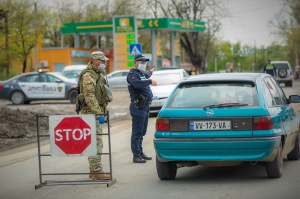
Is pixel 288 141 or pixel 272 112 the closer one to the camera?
pixel 272 112

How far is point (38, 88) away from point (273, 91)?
2326 cm

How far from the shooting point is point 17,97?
3219 centimetres

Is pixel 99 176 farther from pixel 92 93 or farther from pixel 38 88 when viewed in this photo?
pixel 38 88

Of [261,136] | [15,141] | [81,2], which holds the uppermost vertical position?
[81,2]

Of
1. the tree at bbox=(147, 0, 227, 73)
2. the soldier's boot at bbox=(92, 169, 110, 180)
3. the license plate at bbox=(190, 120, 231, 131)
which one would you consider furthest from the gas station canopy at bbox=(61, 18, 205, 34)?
the license plate at bbox=(190, 120, 231, 131)

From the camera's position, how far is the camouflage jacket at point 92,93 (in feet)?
30.8

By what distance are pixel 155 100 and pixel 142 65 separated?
1017 cm

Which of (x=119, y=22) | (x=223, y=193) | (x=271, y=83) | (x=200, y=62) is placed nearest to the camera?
(x=223, y=193)

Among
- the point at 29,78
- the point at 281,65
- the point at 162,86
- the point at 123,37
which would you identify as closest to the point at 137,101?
the point at 162,86

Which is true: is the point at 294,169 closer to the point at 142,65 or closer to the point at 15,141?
the point at 142,65

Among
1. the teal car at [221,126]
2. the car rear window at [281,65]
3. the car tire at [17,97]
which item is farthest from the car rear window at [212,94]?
the car rear window at [281,65]

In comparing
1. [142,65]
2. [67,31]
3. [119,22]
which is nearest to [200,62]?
[67,31]

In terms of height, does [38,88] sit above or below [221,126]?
below

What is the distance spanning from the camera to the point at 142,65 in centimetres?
1104
